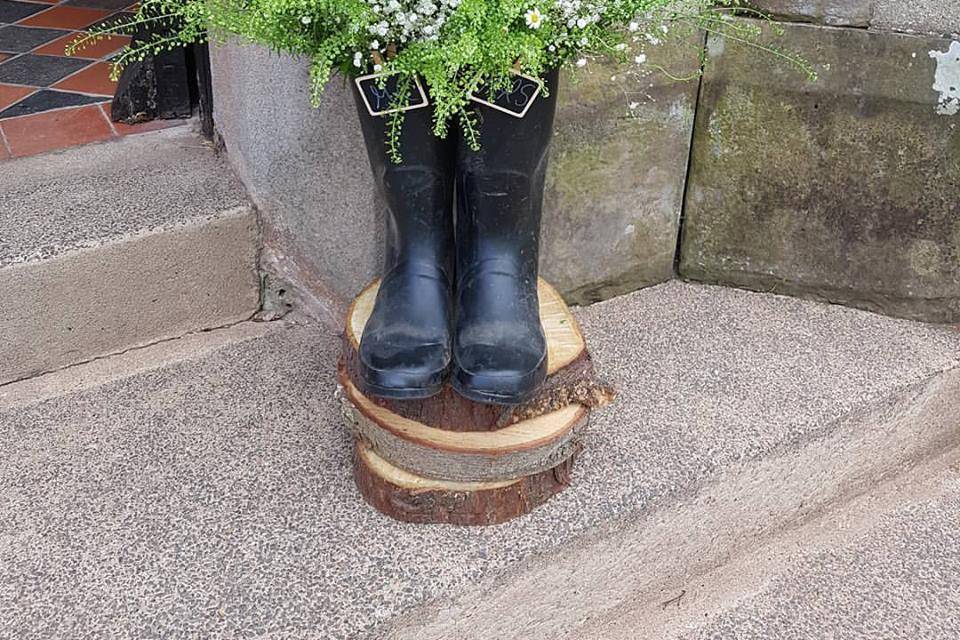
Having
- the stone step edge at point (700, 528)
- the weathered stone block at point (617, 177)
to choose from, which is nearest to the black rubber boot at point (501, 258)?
the stone step edge at point (700, 528)

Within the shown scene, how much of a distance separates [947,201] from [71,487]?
1.47 metres

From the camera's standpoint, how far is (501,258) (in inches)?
47.1

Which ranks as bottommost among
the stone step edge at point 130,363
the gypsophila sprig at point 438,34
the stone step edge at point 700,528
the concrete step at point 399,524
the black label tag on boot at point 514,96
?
the stone step edge at point 700,528

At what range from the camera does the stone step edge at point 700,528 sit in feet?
3.95

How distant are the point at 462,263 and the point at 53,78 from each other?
1462mm

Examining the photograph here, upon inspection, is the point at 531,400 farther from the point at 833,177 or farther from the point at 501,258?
the point at 833,177

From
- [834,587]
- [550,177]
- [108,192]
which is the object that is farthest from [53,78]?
[834,587]

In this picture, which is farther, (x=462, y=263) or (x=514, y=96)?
(x=462, y=263)

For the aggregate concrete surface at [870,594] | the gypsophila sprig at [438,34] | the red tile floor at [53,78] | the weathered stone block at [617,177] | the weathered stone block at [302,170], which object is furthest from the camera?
the red tile floor at [53,78]

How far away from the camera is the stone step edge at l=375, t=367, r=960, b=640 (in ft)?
3.95

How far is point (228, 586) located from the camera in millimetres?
1133

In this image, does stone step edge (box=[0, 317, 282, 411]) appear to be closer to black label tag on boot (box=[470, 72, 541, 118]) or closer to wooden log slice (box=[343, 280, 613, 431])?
wooden log slice (box=[343, 280, 613, 431])

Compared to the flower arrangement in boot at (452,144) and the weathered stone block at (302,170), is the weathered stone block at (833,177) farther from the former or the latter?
the weathered stone block at (302,170)

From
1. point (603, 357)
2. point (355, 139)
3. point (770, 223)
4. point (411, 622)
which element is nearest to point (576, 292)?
point (603, 357)
